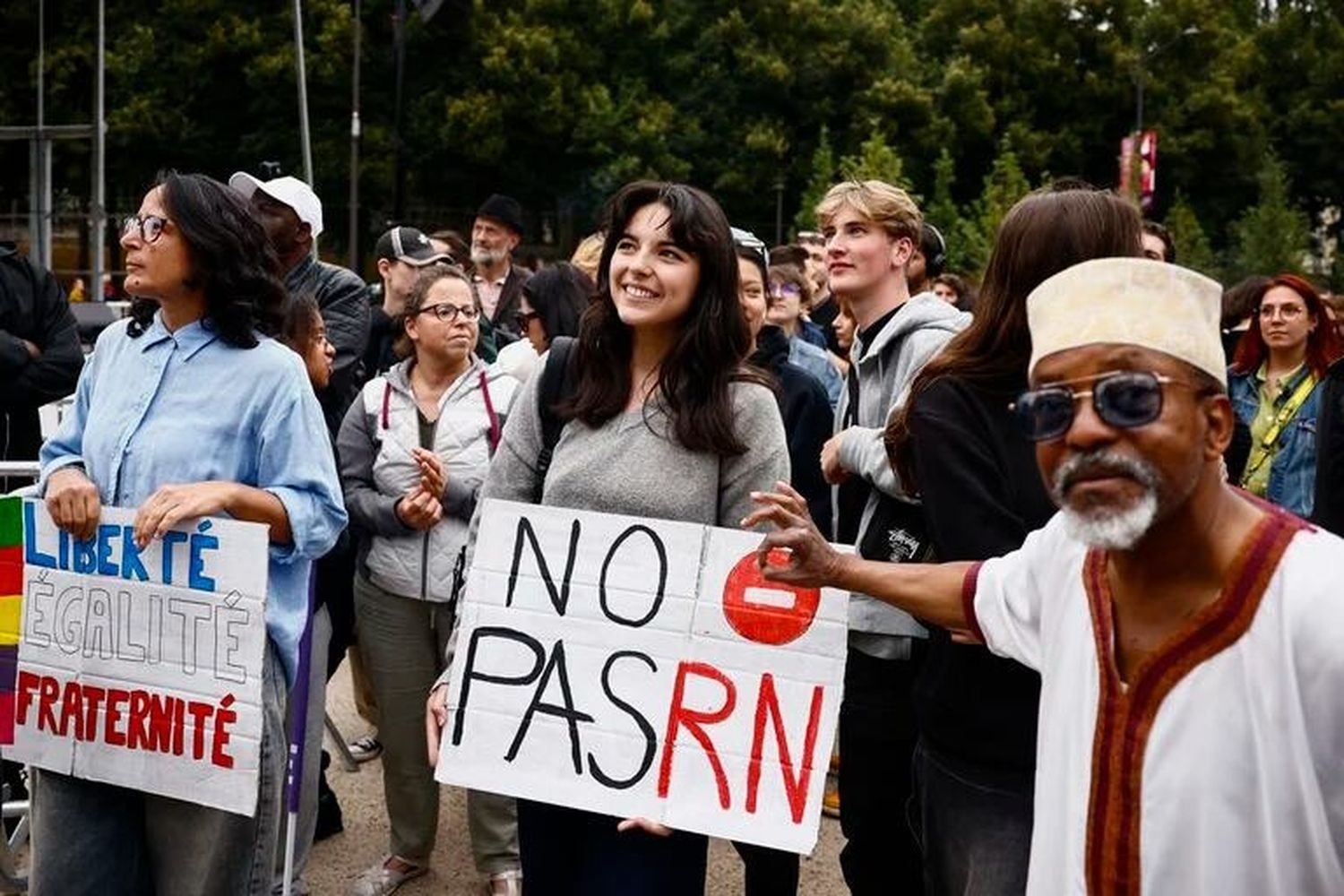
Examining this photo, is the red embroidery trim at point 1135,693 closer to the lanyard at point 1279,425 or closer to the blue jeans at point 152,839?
the blue jeans at point 152,839

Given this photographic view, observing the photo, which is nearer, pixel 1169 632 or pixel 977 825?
pixel 1169 632

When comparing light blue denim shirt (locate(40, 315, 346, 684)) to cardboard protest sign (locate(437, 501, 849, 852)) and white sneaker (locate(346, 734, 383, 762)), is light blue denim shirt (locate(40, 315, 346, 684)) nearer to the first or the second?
cardboard protest sign (locate(437, 501, 849, 852))

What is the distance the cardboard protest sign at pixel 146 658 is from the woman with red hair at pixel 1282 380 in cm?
450

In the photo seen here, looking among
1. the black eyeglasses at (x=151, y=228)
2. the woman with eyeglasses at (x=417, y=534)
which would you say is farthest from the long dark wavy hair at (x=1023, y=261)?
the woman with eyeglasses at (x=417, y=534)

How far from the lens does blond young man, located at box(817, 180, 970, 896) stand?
3.62 metres

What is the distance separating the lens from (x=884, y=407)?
3.98 meters

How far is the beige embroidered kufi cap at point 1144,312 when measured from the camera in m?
2.06

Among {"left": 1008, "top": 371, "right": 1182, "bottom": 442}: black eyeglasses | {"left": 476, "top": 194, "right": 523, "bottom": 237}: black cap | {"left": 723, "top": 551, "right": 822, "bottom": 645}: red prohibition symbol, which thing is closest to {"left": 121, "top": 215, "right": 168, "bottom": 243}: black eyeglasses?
{"left": 723, "top": 551, "right": 822, "bottom": 645}: red prohibition symbol

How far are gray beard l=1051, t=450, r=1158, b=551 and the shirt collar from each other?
2080 millimetres

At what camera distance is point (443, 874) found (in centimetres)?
530

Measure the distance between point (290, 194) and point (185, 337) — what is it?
1.81 metres

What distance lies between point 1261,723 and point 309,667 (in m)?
3.15

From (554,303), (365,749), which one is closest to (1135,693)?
(554,303)

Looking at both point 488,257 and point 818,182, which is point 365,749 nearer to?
point 488,257
